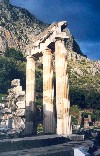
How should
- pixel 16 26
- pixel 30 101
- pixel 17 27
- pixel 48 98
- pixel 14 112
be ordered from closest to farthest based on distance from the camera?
pixel 48 98 < pixel 30 101 < pixel 14 112 < pixel 17 27 < pixel 16 26

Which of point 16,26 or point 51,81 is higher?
point 16,26

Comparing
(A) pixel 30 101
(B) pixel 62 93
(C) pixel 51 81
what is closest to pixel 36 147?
(B) pixel 62 93

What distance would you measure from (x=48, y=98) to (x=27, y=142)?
910cm

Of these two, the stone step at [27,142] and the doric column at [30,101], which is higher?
the doric column at [30,101]

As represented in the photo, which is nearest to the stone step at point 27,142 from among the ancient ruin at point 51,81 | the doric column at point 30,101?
the ancient ruin at point 51,81

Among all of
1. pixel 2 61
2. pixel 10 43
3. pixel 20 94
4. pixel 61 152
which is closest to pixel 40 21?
pixel 10 43

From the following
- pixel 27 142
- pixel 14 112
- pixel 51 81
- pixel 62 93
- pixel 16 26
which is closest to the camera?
pixel 27 142

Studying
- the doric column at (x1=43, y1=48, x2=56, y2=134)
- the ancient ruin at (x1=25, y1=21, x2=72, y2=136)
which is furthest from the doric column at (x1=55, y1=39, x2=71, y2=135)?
the doric column at (x1=43, y1=48, x2=56, y2=134)

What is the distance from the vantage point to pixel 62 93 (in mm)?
26625

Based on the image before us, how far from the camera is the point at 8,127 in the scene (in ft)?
109

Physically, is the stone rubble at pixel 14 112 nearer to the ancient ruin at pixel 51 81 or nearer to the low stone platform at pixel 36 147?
the ancient ruin at pixel 51 81

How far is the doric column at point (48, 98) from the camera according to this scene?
2822 cm

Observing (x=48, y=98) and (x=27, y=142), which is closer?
(x=27, y=142)

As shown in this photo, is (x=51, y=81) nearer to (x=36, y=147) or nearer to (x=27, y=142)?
(x=36, y=147)
